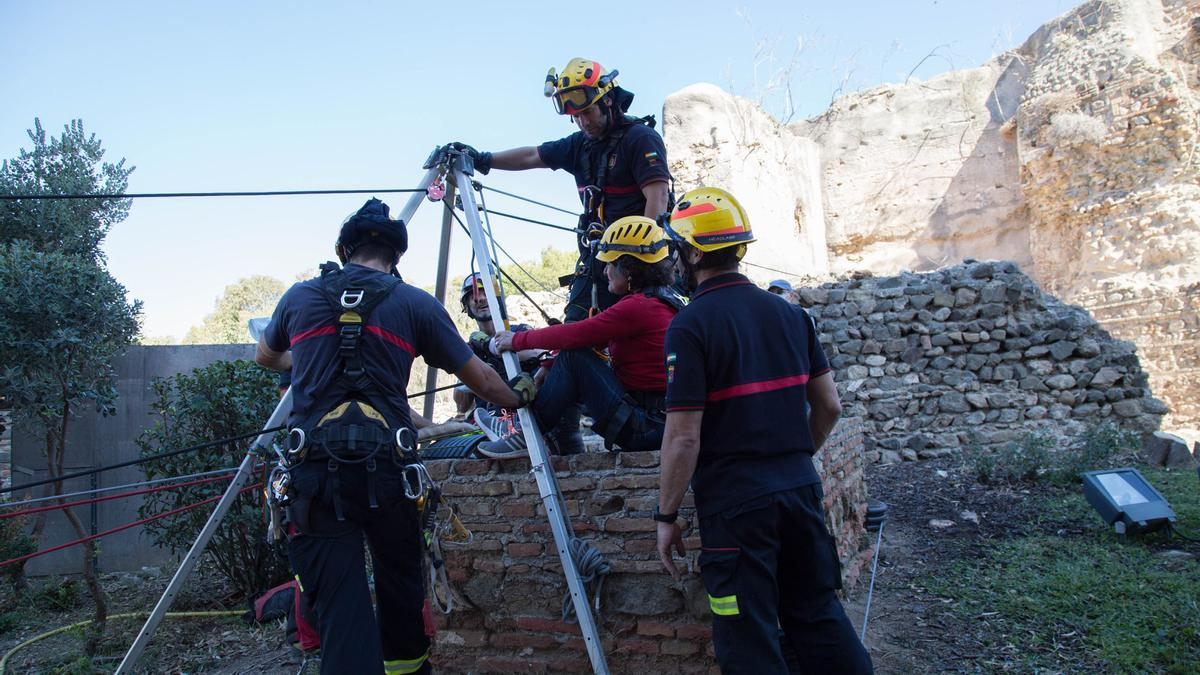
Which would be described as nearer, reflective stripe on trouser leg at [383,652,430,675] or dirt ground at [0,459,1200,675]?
reflective stripe on trouser leg at [383,652,430,675]

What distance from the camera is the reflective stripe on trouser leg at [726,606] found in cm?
260

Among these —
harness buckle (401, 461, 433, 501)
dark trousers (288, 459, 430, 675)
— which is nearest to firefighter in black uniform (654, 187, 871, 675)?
harness buckle (401, 461, 433, 501)

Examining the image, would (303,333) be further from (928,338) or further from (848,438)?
(928,338)

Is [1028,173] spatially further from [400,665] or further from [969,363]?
Answer: [400,665]

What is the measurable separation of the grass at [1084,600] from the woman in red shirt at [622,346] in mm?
2286

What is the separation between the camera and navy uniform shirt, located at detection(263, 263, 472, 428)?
2.96 meters

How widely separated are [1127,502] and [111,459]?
9853 millimetres

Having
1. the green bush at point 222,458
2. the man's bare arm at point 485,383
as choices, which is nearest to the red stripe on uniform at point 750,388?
the man's bare arm at point 485,383

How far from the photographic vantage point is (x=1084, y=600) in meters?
4.55

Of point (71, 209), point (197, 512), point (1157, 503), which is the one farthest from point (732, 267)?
point (71, 209)

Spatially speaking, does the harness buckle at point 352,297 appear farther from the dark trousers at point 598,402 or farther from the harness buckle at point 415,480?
the dark trousers at point 598,402

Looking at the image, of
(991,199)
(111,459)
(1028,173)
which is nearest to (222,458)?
(111,459)

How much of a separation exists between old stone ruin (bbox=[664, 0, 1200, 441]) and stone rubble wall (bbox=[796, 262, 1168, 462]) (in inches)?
4.1

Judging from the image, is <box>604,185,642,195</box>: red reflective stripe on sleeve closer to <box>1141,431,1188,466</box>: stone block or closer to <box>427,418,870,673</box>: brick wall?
<box>427,418,870,673</box>: brick wall
